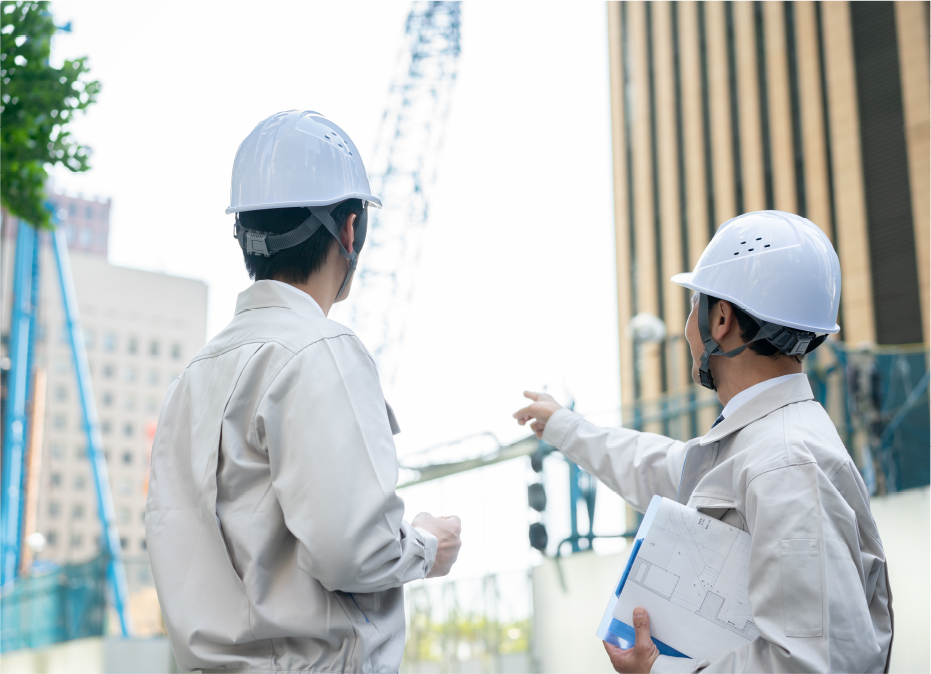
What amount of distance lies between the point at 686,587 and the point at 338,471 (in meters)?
0.95

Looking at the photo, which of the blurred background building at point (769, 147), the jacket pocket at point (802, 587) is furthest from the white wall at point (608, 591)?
the blurred background building at point (769, 147)

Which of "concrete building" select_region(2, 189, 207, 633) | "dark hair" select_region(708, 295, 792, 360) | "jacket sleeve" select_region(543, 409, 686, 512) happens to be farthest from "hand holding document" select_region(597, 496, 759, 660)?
"concrete building" select_region(2, 189, 207, 633)

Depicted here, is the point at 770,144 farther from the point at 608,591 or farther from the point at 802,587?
the point at 802,587

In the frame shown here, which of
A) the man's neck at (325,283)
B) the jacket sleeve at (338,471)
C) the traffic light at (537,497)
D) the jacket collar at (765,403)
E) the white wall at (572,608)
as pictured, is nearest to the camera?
the jacket sleeve at (338,471)

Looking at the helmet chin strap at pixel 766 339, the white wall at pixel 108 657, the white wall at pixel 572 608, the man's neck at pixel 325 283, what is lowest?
the white wall at pixel 108 657

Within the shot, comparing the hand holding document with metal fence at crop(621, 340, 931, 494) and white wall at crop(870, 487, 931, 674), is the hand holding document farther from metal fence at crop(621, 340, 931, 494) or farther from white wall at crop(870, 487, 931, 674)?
metal fence at crop(621, 340, 931, 494)

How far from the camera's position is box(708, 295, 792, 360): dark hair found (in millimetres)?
2459

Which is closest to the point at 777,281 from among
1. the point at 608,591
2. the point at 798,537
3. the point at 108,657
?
the point at 798,537

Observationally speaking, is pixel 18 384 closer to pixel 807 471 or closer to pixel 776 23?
pixel 776 23

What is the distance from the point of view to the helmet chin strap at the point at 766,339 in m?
2.42

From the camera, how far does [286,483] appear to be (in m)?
1.87

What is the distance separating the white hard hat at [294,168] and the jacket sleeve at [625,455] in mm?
1221

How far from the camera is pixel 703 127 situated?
2994 centimetres

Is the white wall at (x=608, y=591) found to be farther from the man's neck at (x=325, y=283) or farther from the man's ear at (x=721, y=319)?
the man's neck at (x=325, y=283)
